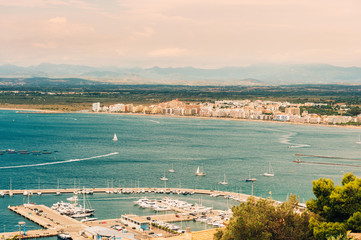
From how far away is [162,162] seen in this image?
50000 millimetres

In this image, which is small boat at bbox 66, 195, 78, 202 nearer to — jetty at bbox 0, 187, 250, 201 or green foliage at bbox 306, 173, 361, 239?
jetty at bbox 0, 187, 250, 201

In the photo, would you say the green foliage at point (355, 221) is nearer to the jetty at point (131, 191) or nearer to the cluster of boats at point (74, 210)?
the cluster of boats at point (74, 210)

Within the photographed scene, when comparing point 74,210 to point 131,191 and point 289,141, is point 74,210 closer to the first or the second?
point 131,191

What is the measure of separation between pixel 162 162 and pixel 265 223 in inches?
1307

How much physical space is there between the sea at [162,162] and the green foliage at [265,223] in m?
12.2

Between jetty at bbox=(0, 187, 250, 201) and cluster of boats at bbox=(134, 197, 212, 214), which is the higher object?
jetty at bbox=(0, 187, 250, 201)

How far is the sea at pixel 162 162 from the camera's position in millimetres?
36219

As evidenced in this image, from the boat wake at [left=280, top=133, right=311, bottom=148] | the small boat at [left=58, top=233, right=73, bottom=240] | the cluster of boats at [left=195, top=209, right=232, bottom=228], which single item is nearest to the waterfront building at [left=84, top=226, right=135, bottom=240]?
the small boat at [left=58, top=233, right=73, bottom=240]

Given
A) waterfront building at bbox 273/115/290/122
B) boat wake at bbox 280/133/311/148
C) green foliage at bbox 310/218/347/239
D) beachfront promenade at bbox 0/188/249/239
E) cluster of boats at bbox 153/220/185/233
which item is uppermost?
green foliage at bbox 310/218/347/239

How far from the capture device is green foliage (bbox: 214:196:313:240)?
54.5 ft

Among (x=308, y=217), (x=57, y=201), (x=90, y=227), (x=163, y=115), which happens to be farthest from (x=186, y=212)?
(x=163, y=115)

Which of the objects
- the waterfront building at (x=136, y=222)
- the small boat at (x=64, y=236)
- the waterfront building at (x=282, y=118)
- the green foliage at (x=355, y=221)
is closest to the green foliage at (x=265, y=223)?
the green foliage at (x=355, y=221)

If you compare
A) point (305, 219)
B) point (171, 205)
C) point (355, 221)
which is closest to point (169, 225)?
point (171, 205)

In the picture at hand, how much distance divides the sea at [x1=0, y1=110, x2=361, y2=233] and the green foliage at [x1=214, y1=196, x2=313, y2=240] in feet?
39.9
